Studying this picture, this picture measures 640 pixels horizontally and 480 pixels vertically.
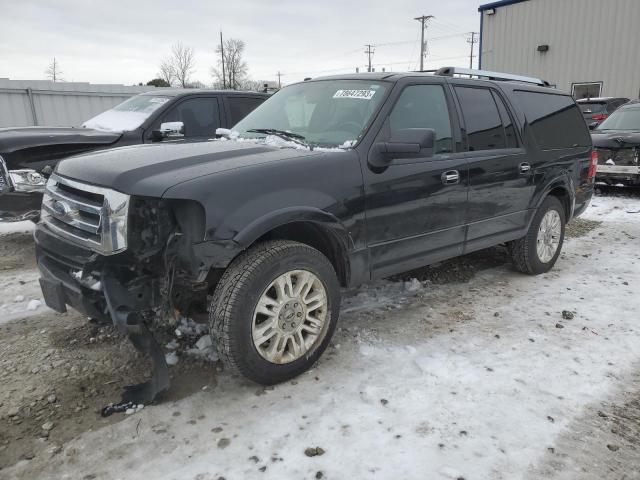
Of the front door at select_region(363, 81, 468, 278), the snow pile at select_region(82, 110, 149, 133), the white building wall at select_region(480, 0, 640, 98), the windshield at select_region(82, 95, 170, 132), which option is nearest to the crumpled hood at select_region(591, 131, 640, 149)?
the front door at select_region(363, 81, 468, 278)

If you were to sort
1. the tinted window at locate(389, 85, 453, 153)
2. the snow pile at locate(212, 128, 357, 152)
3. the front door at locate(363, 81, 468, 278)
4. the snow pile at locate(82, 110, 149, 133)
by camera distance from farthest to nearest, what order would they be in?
the snow pile at locate(82, 110, 149, 133), the tinted window at locate(389, 85, 453, 153), the front door at locate(363, 81, 468, 278), the snow pile at locate(212, 128, 357, 152)

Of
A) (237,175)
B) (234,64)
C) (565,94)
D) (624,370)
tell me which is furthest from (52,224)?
(234,64)

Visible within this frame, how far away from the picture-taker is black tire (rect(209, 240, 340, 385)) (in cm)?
274

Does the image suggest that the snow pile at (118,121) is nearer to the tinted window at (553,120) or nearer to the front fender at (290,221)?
the front fender at (290,221)

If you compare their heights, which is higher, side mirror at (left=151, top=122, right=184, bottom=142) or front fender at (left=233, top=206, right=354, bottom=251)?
side mirror at (left=151, top=122, right=184, bottom=142)

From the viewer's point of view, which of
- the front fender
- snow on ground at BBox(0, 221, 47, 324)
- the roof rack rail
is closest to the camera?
the front fender

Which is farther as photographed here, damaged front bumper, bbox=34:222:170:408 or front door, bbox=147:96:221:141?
front door, bbox=147:96:221:141

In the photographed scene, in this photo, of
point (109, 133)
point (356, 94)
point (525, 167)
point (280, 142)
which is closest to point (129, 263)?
point (280, 142)

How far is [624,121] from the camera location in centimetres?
1025

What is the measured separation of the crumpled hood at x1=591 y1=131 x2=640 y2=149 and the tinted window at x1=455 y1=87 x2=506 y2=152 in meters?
6.09

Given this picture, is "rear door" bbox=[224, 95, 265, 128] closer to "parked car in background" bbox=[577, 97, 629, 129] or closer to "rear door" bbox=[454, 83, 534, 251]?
"rear door" bbox=[454, 83, 534, 251]

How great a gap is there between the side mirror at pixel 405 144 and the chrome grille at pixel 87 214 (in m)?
1.64

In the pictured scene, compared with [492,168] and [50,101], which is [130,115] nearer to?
[492,168]

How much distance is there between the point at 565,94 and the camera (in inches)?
216
